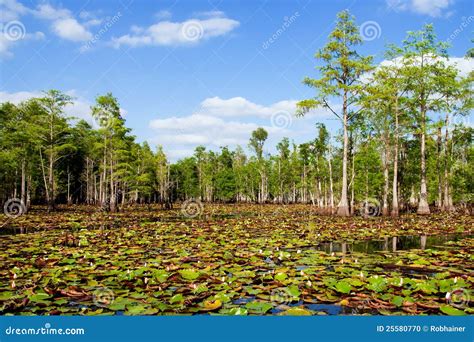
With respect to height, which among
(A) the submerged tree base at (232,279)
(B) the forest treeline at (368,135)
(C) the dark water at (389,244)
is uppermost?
(B) the forest treeline at (368,135)

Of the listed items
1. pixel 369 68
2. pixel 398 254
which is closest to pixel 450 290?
pixel 398 254

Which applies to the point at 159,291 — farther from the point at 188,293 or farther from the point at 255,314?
the point at 255,314

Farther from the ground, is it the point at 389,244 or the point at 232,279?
the point at 232,279

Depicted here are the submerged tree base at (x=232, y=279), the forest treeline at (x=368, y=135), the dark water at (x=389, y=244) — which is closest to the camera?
the submerged tree base at (x=232, y=279)

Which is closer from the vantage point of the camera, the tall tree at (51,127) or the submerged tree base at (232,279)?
the submerged tree base at (232,279)

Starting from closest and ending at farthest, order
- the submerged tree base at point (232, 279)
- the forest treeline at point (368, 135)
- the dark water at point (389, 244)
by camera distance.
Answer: the submerged tree base at point (232, 279), the dark water at point (389, 244), the forest treeline at point (368, 135)

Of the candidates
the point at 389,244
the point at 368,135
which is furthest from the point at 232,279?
the point at 368,135

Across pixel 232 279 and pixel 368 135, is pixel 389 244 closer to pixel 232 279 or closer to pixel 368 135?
pixel 232 279

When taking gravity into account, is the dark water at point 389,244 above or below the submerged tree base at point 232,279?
below

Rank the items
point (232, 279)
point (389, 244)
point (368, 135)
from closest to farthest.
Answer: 1. point (232, 279)
2. point (389, 244)
3. point (368, 135)

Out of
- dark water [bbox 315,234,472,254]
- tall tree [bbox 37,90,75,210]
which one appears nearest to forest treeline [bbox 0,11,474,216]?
tall tree [bbox 37,90,75,210]

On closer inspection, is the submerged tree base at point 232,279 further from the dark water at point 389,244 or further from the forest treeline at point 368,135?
the forest treeline at point 368,135

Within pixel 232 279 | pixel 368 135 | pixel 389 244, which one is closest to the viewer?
pixel 232 279

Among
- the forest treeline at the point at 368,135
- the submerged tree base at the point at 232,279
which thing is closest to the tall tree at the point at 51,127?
the forest treeline at the point at 368,135
